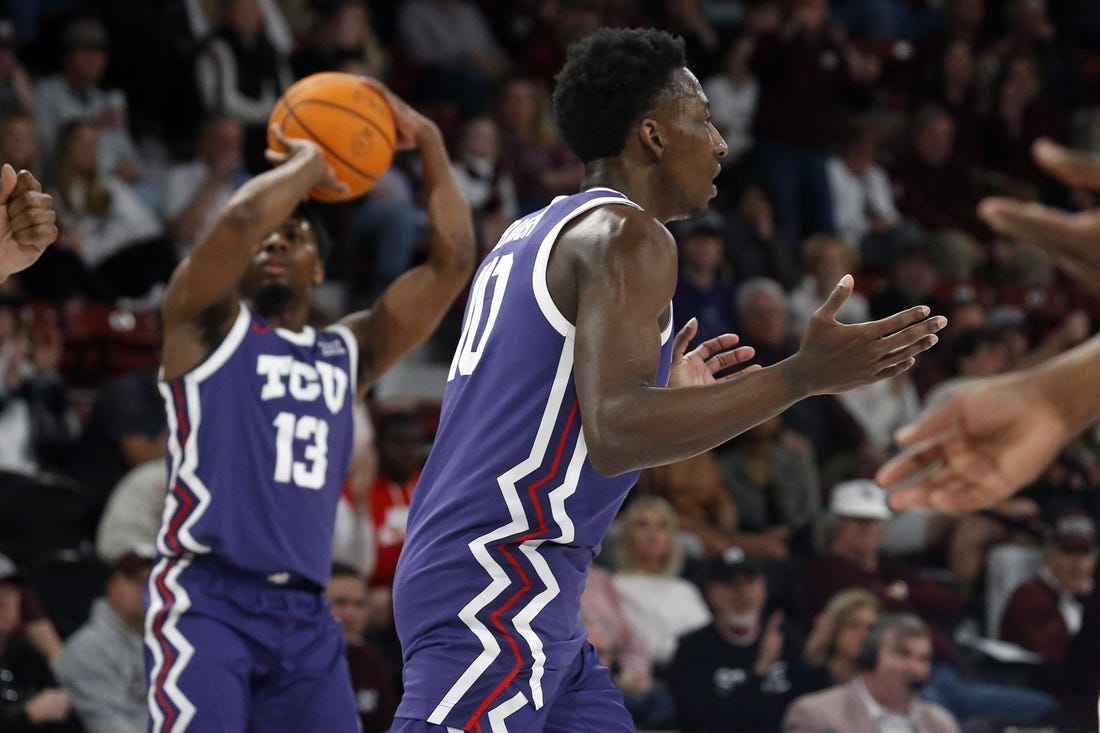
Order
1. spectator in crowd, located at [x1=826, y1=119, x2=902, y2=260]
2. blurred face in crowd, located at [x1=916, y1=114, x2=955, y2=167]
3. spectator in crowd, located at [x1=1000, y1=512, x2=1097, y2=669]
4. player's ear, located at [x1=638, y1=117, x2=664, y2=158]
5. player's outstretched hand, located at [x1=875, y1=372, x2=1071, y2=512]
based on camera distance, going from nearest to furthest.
→ player's outstretched hand, located at [x1=875, y1=372, x2=1071, y2=512], player's ear, located at [x1=638, y1=117, x2=664, y2=158], spectator in crowd, located at [x1=1000, y1=512, x2=1097, y2=669], spectator in crowd, located at [x1=826, y1=119, x2=902, y2=260], blurred face in crowd, located at [x1=916, y1=114, x2=955, y2=167]

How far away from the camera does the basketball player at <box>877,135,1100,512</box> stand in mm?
2385

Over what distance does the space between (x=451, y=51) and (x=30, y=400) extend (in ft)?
17.7

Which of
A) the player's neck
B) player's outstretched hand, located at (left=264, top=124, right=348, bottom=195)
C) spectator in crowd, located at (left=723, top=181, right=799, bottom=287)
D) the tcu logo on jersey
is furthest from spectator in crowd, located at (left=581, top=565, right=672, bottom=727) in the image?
the player's neck

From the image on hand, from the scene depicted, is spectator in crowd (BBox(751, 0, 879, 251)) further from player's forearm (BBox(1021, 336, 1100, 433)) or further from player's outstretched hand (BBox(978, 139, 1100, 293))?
player's outstretched hand (BBox(978, 139, 1100, 293))

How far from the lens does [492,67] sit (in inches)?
480

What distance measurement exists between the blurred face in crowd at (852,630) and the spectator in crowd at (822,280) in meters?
2.85

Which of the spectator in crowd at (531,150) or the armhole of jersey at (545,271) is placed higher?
the armhole of jersey at (545,271)

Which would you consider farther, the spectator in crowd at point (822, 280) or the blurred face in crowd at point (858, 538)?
the spectator in crowd at point (822, 280)

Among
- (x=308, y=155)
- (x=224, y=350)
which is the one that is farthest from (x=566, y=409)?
(x=308, y=155)

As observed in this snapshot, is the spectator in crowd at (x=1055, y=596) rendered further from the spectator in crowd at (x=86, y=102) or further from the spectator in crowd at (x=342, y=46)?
the spectator in crowd at (x=86, y=102)

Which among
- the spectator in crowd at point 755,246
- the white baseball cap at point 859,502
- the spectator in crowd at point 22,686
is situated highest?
the spectator in crowd at point 22,686

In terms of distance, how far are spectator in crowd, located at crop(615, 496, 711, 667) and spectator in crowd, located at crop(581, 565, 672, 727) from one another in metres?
0.11

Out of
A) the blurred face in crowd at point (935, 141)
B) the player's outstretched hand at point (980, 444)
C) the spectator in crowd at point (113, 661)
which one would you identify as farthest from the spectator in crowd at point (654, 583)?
the blurred face in crowd at point (935, 141)

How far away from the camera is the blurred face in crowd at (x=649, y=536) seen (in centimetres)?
834
